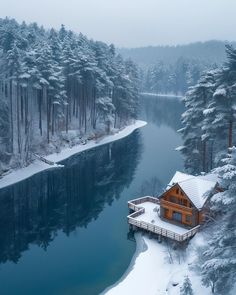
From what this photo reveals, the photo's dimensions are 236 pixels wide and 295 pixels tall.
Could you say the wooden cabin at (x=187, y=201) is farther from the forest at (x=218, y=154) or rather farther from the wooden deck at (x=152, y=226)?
the forest at (x=218, y=154)

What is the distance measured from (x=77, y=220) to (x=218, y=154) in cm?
1700

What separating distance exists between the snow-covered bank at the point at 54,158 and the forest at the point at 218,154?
23.1m

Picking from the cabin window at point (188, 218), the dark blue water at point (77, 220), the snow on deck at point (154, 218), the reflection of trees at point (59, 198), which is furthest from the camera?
the reflection of trees at point (59, 198)

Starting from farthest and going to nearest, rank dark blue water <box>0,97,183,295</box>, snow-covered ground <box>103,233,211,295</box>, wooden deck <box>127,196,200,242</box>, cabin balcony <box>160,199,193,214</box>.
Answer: cabin balcony <box>160,199,193,214</box> → wooden deck <box>127,196,200,242</box> → dark blue water <box>0,97,183,295</box> → snow-covered ground <box>103,233,211,295</box>

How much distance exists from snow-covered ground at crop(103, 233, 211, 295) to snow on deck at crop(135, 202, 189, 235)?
5.98ft

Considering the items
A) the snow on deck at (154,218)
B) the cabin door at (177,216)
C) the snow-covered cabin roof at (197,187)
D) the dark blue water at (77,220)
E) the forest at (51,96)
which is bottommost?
the dark blue water at (77,220)

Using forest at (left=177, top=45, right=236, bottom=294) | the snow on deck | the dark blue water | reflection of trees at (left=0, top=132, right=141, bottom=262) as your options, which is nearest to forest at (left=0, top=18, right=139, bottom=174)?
reflection of trees at (left=0, top=132, right=141, bottom=262)

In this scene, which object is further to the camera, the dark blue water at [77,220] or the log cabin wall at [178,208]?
the log cabin wall at [178,208]

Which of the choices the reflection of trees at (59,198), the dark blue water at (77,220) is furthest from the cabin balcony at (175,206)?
the reflection of trees at (59,198)

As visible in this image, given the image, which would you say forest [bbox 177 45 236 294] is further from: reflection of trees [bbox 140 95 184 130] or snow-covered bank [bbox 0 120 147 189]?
reflection of trees [bbox 140 95 184 130]

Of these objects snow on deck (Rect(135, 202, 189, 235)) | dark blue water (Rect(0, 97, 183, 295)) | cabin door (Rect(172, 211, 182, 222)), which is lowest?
dark blue water (Rect(0, 97, 183, 295))

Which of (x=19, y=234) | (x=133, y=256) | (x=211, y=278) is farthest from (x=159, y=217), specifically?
(x=211, y=278)

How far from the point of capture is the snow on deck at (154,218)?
38.5 meters

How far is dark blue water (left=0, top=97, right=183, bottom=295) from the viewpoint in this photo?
3259 centimetres
